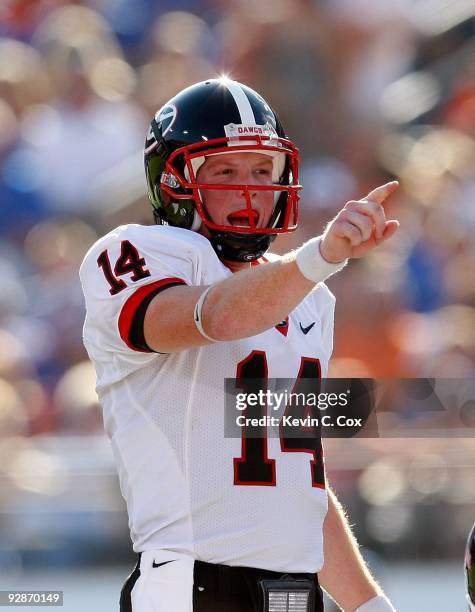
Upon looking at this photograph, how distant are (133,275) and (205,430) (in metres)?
0.34

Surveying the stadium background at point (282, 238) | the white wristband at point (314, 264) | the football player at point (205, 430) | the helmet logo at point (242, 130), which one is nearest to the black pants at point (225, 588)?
the football player at point (205, 430)

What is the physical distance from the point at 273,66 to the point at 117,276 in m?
4.28

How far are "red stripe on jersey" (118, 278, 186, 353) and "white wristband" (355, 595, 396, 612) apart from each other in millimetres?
816

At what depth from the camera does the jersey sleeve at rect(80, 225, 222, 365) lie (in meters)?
2.01

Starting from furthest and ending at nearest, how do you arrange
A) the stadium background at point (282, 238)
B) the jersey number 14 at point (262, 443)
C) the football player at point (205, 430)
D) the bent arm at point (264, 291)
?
the stadium background at point (282, 238), the jersey number 14 at point (262, 443), the football player at point (205, 430), the bent arm at point (264, 291)

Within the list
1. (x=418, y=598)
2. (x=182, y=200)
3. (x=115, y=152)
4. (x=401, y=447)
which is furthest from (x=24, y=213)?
(x=182, y=200)

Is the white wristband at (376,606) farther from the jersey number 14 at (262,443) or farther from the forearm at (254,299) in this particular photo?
the forearm at (254,299)

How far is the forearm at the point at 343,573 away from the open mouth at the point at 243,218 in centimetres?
70

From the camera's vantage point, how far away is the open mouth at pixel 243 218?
233cm

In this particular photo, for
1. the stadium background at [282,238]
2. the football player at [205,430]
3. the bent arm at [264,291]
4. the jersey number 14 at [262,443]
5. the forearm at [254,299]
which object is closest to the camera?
the bent arm at [264,291]

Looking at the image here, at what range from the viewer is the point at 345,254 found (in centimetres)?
167

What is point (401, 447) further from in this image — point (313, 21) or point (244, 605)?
point (244, 605)

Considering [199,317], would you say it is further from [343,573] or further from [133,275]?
[343,573]

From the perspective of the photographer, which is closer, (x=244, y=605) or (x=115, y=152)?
(x=244, y=605)
